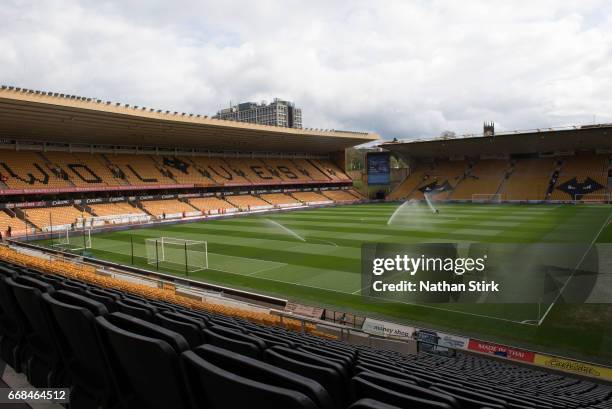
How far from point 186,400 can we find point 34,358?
295 cm

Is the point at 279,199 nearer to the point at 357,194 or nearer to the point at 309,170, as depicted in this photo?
the point at 309,170

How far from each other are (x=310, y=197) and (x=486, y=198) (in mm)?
27623

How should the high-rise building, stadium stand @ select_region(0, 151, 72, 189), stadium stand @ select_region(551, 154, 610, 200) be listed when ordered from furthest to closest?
the high-rise building, stadium stand @ select_region(551, 154, 610, 200), stadium stand @ select_region(0, 151, 72, 189)

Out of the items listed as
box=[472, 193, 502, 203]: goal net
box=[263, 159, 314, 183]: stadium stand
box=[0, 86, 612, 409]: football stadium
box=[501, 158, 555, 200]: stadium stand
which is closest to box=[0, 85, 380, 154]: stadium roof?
box=[0, 86, 612, 409]: football stadium

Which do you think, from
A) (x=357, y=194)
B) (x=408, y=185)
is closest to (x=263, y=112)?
(x=357, y=194)

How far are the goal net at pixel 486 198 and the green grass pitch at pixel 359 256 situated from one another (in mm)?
13639

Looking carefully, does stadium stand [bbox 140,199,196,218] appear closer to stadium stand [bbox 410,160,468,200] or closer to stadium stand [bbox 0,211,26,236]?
stadium stand [bbox 0,211,26,236]

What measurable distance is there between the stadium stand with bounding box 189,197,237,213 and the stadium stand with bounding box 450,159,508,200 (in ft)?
117

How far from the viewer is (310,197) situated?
67.9 meters

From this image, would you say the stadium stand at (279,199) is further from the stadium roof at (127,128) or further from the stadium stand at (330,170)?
the stadium stand at (330,170)

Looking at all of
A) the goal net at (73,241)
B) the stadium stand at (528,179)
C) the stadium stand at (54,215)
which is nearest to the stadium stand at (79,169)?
the stadium stand at (54,215)

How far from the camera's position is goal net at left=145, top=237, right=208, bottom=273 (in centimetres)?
2283

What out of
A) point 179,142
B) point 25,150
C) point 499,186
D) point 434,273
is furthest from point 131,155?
point 499,186

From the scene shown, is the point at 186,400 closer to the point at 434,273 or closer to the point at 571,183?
the point at 434,273
